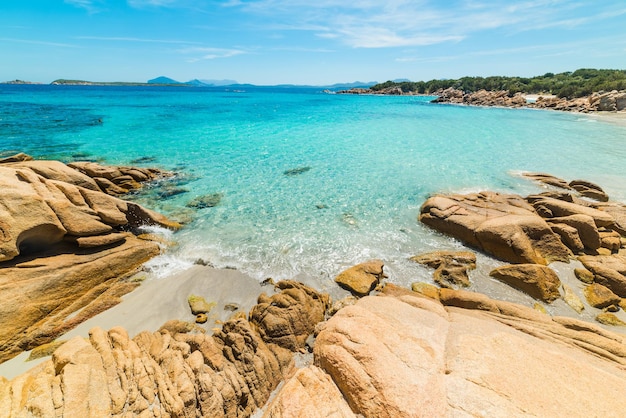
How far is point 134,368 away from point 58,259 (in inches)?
235

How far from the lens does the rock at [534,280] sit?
9344 mm

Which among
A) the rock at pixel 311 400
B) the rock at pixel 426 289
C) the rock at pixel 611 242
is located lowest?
the rock at pixel 426 289

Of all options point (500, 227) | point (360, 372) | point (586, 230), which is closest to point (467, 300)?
point (500, 227)

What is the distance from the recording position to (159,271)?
1035 centimetres

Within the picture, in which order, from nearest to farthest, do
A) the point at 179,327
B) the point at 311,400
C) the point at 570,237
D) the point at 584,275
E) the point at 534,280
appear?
the point at 311,400, the point at 179,327, the point at 534,280, the point at 584,275, the point at 570,237

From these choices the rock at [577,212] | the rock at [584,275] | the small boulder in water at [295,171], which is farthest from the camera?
the small boulder in water at [295,171]

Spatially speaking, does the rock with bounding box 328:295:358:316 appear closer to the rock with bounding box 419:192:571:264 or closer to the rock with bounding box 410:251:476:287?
the rock with bounding box 410:251:476:287

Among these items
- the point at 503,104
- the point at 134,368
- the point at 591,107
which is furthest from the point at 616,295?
the point at 503,104

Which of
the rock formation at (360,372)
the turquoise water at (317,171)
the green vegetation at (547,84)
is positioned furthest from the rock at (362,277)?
the green vegetation at (547,84)

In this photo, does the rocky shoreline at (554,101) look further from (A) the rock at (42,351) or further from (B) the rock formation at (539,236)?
(A) the rock at (42,351)

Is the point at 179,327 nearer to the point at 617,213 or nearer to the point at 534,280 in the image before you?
the point at 534,280

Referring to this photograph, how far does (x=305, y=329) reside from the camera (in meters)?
7.77

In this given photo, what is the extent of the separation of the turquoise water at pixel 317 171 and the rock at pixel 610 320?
5.03 metres

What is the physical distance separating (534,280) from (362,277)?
5894 millimetres
